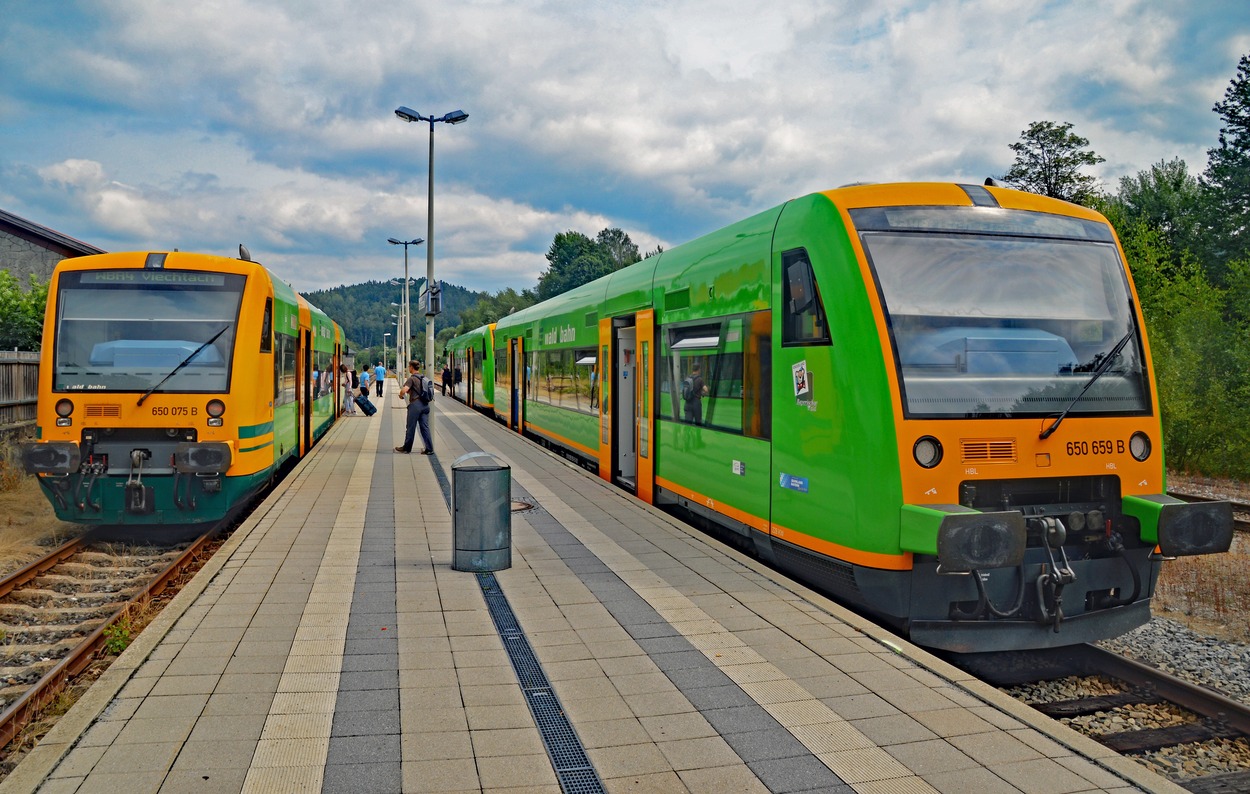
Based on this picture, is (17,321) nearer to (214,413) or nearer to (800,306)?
(214,413)

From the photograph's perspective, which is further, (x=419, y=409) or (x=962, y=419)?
(x=419, y=409)

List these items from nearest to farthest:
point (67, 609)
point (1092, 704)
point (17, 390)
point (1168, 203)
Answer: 1. point (1092, 704)
2. point (67, 609)
3. point (17, 390)
4. point (1168, 203)

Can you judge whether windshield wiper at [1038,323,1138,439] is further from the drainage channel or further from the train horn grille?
the drainage channel

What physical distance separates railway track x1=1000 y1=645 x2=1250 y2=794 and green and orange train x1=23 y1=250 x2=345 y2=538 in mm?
7828

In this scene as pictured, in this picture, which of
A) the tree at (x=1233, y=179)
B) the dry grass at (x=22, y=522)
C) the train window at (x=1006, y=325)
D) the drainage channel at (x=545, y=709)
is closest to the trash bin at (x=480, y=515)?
the drainage channel at (x=545, y=709)

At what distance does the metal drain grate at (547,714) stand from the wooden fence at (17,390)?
11181mm

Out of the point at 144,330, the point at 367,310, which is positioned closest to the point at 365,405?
the point at 144,330

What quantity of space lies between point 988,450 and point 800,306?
1.73 metres

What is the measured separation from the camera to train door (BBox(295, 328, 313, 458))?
15312 millimetres

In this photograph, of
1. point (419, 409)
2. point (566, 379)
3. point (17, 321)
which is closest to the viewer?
point (566, 379)

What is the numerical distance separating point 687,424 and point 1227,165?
30.7 m

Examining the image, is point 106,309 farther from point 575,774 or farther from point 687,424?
point 575,774

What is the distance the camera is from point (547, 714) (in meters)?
Result: 4.61

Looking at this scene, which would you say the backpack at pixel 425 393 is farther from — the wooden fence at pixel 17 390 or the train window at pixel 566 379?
the wooden fence at pixel 17 390
